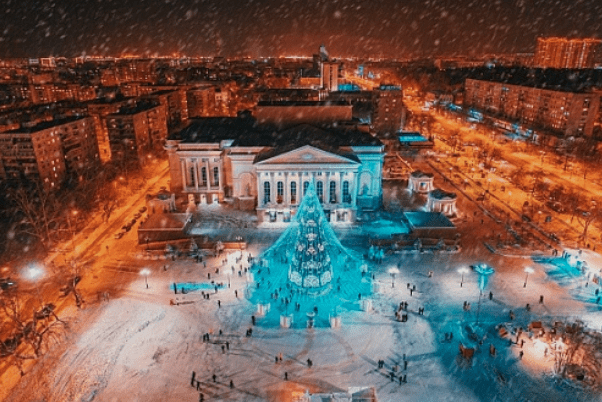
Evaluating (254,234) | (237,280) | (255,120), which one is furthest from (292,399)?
(255,120)

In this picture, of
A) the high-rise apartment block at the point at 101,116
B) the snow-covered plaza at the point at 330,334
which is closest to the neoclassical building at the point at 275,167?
the snow-covered plaza at the point at 330,334

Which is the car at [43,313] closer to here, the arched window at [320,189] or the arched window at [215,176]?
the arched window at [215,176]

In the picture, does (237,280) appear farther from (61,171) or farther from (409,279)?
(61,171)

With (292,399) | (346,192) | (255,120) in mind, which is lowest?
(292,399)

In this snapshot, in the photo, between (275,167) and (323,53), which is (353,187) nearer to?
(275,167)

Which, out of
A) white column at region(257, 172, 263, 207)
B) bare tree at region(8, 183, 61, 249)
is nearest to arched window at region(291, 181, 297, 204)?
white column at region(257, 172, 263, 207)

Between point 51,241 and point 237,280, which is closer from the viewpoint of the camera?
point 237,280

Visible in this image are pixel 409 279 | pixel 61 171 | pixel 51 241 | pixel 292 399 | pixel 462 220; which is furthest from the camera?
pixel 61 171

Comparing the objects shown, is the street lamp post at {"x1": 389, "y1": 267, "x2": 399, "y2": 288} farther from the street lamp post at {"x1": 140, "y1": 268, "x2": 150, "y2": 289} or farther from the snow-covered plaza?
the street lamp post at {"x1": 140, "y1": 268, "x2": 150, "y2": 289}
